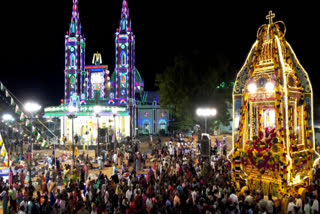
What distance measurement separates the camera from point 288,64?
13.1m

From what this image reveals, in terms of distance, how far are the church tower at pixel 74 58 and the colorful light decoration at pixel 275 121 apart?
143ft

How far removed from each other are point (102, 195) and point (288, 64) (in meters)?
9.98

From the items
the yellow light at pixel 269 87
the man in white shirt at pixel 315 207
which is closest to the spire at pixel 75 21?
the yellow light at pixel 269 87

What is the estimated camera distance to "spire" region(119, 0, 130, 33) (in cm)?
5341

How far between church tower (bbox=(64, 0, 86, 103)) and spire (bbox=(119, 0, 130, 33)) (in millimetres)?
8077

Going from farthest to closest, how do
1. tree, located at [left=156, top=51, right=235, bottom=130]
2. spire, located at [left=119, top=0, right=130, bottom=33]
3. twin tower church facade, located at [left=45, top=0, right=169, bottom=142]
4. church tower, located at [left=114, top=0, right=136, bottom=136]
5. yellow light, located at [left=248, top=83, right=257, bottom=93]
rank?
spire, located at [left=119, top=0, right=130, bottom=33]
church tower, located at [left=114, top=0, right=136, bottom=136]
twin tower church facade, located at [left=45, top=0, right=169, bottom=142]
tree, located at [left=156, top=51, right=235, bottom=130]
yellow light, located at [left=248, top=83, right=257, bottom=93]

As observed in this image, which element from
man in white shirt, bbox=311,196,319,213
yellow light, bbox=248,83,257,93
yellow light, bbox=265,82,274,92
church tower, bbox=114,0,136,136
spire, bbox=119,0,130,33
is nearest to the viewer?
man in white shirt, bbox=311,196,319,213

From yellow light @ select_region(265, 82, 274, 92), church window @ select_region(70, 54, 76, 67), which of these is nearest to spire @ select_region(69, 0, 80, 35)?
church window @ select_region(70, 54, 76, 67)

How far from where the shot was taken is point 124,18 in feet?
177

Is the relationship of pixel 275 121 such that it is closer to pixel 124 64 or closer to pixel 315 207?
pixel 315 207

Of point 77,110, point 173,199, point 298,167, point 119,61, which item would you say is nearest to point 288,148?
point 298,167

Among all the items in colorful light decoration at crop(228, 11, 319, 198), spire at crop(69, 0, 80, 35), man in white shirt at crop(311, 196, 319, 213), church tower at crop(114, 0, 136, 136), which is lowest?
man in white shirt at crop(311, 196, 319, 213)

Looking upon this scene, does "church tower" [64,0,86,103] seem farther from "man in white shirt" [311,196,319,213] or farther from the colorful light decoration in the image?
"man in white shirt" [311,196,319,213]

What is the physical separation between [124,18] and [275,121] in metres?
45.7
